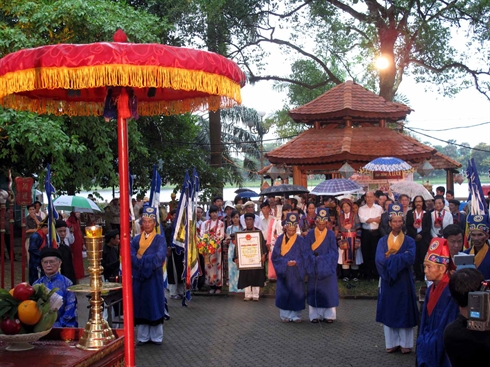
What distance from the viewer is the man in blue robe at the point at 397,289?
806 centimetres

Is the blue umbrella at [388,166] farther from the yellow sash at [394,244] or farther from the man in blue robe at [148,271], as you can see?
the man in blue robe at [148,271]

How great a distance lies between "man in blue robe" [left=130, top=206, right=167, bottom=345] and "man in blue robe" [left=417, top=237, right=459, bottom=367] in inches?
159

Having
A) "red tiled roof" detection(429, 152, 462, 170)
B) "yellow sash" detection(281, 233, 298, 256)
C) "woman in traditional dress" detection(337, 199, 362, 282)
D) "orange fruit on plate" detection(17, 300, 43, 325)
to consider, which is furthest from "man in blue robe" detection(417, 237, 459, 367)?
"red tiled roof" detection(429, 152, 462, 170)

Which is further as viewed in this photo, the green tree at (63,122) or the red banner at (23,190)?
the green tree at (63,122)

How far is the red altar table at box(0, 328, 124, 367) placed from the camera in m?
4.20

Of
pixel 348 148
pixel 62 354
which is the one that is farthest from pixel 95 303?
pixel 348 148

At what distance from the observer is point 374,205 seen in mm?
14094

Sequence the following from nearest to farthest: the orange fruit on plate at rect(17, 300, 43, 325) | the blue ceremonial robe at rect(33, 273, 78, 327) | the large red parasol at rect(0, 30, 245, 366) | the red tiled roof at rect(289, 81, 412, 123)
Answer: the orange fruit on plate at rect(17, 300, 43, 325) < the large red parasol at rect(0, 30, 245, 366) < the blue ceremonial robe at rect(33, 273, 78, 327) < the red tiled roof at rect(289, 81, 412, 123)

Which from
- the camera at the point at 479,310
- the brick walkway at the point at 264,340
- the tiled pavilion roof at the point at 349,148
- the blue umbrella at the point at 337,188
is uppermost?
the tiled pavilion roof at the point at 349,148

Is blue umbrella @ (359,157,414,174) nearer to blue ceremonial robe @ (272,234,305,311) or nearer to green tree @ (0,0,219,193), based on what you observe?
green tree @ (0,0,219,193)

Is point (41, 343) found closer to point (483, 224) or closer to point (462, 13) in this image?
point (483, 224)

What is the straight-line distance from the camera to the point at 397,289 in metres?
8.15

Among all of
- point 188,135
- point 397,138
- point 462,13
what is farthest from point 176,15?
point 462,13

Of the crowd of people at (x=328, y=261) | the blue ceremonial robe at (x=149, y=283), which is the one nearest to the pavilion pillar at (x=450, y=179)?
the crowd of people at (x=328, y=261)
